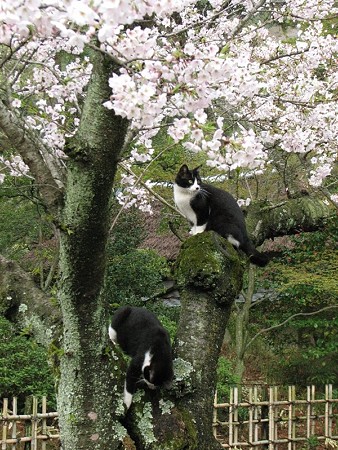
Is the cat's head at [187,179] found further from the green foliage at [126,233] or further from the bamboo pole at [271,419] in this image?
the green foliage at [126,233]

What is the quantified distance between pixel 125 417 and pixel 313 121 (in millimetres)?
3426

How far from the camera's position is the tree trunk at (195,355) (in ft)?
9.10

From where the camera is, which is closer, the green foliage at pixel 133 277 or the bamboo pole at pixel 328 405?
the bamboo pole at pixel 328 405

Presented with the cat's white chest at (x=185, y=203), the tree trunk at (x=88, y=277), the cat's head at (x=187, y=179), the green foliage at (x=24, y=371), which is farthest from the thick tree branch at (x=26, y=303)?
the green foliage at (x=24, y=371)

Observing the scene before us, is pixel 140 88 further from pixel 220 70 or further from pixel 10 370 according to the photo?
pixel 10 370

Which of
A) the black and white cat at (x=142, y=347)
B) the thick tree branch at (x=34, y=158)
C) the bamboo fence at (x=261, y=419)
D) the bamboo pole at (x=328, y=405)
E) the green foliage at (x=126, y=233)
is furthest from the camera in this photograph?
the green foliage at (x=126, y=233)

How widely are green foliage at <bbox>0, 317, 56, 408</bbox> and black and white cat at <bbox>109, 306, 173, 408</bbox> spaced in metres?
1.98

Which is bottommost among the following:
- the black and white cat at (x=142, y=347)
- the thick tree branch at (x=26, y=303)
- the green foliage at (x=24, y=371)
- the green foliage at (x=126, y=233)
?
the green foliage at (x=24, y=371)

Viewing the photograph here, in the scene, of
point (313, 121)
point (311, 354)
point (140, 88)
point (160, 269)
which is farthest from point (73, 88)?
point (311, 354)

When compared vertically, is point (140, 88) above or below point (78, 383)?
above

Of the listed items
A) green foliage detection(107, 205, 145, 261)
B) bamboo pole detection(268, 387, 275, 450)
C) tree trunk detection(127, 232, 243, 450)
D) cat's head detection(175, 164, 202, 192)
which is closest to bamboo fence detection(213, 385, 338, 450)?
bamboo pole detection(268, 387, 275, 450)

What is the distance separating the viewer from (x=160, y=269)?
858cm

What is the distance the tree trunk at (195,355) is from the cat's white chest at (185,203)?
1.15 meters

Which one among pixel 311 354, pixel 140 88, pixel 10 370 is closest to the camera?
pixel 140 88
